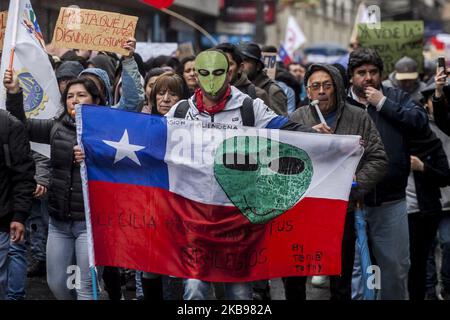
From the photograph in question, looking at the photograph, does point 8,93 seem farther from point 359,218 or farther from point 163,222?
point 359,218

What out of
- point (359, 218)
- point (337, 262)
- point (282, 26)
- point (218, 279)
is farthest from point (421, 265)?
point (282, 26)

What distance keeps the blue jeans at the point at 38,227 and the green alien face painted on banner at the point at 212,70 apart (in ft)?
10.7

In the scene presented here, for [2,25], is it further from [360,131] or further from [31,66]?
[360,131]

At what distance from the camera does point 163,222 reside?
6.32m

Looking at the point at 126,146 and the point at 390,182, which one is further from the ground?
the point at 126,146

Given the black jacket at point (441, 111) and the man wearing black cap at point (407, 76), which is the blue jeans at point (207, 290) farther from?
the man wearing black cap at point (407, 76)

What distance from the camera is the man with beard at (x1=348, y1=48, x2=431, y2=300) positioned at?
718cm

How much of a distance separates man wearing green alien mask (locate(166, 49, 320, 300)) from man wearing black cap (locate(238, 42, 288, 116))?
2.37m

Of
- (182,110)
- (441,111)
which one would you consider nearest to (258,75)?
(441,111)

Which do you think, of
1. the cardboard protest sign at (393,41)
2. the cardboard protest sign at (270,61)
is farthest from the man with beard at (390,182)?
the cardboard protest sign at (393,41)

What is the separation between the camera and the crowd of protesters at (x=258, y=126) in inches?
253

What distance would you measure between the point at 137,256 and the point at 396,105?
2123 millimetres

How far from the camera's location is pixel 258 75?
9.20 metres

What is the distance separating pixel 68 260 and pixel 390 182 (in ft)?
7.38
